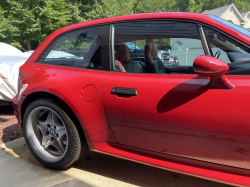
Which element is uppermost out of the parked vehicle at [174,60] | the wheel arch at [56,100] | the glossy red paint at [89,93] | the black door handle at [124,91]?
the parked vehicle at [174,60]

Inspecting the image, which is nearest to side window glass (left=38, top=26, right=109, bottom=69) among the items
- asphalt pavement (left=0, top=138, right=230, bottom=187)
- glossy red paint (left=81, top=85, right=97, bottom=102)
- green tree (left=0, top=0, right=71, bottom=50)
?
glossy red paint (left=81, top=85, right=97, bottom=102)

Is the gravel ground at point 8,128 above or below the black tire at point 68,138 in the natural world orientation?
below

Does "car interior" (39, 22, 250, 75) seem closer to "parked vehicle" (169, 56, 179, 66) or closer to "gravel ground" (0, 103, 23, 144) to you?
"parked vehicle" (169, 56, 179, 66)

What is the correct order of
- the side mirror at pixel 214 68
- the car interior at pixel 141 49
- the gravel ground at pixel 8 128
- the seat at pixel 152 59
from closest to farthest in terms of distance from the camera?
the side mirror at pixel 214 68, the car interior at pixel 141 49, the seat at pixel 152 59, the gravel ground at pixel 8 128

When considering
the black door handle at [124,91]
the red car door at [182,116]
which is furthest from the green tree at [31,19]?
the red car door at [182,116]

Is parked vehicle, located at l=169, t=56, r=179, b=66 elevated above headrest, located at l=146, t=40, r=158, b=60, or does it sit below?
below

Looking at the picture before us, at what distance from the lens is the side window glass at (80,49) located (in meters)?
2.29

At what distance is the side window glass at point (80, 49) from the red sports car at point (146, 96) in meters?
0.01

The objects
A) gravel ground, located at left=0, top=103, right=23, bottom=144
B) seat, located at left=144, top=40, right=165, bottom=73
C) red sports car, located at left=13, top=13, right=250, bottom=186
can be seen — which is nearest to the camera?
red sports car, located at left=13, top=13, right=250, bottom=186

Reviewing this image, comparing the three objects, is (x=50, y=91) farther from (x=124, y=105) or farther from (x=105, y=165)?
(x=105, y=165)

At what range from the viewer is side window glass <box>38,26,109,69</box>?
229cm

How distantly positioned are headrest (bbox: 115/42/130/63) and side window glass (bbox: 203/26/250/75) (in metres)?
0.78

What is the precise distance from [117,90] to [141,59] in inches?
16.8

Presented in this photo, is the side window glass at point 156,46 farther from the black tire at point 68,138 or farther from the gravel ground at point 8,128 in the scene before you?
the gravel ground at point 8,128
